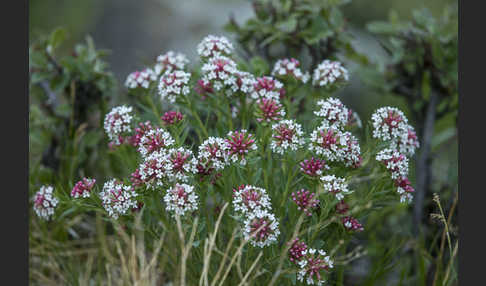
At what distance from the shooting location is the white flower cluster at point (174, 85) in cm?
213

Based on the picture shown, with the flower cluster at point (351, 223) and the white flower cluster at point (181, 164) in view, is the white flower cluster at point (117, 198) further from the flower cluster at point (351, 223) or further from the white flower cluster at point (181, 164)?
the flower cluster at point (351, 223)

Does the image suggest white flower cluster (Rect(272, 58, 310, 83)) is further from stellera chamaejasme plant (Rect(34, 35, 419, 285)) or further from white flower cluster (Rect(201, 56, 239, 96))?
white flower cluster (Rect(201, 56, 239, 96))

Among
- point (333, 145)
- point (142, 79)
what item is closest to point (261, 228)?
point (333, 145)

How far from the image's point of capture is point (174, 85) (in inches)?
84.7

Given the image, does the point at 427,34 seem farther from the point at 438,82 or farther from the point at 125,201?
→ the point at 125,201

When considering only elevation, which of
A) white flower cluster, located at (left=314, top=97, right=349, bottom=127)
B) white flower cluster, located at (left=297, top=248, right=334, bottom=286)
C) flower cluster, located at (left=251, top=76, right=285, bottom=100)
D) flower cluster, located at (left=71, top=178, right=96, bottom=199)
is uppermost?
flower cluster, located at (left=251, top=76, right=285, bottom=100)

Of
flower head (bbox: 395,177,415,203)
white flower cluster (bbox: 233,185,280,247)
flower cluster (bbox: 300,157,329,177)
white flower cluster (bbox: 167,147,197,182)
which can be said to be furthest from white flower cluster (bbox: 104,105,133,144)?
flower head (bbox: 395,177,415,203)

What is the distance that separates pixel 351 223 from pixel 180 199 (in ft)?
2.32

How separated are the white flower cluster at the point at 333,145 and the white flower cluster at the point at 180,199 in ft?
1.61

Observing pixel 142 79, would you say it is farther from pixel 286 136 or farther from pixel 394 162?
pixel 394 162

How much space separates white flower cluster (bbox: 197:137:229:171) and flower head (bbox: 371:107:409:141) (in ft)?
2.06

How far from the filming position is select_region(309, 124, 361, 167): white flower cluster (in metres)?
1.92

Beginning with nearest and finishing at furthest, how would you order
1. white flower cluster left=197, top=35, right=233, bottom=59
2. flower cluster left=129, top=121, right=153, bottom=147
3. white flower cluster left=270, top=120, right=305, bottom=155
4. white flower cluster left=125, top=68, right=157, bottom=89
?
white flower cluster left=270, top=120, right=305, bottom=155 → flower cluster left=129, top=121, right=153, bottom=147 → white flower cluster left=197, top=35, right=233, bottom=59 → white flower cluster left=125, top=68, right=157, bottom=89

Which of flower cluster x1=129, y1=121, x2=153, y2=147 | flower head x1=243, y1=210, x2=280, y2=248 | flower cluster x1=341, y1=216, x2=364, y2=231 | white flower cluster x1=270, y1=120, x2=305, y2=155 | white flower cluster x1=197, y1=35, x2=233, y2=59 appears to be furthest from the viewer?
white flower cluster x1=197, y1=35, x2=233, y2=59
